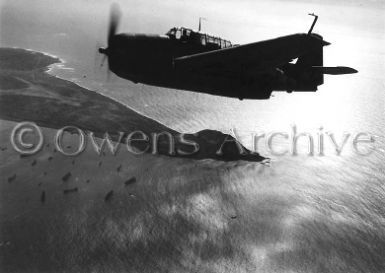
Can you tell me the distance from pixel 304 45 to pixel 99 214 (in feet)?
68.2

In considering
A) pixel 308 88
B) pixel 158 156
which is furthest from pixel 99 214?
pixel 308 88

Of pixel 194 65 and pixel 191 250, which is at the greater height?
pixel 194 65

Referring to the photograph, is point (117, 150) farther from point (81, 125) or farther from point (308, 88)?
point (308, 88)

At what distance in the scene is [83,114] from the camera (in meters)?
43.6

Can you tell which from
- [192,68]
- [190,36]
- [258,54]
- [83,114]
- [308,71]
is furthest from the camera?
[83,114]

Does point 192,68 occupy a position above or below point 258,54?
below

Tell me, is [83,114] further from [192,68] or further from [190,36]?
[192,68]

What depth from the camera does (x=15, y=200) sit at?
26.6 metres

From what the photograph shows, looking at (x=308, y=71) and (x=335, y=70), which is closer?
(x=335, y=70)

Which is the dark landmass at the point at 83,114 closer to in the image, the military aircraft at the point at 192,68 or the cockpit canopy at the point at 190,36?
the military aircraft at the point at 192,68

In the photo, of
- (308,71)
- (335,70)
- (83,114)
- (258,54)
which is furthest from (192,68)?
(83,114)
